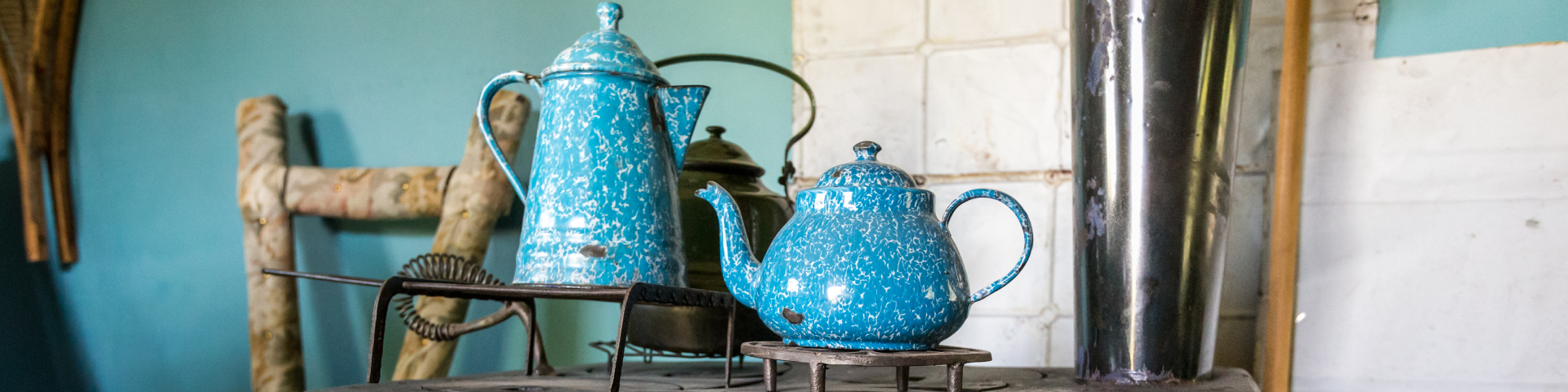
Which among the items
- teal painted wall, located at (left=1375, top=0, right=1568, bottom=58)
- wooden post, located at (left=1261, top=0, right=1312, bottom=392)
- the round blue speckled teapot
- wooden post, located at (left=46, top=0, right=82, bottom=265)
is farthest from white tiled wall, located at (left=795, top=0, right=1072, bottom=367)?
wooden post, located at (left=46, top=0, right=82, bottom=265)

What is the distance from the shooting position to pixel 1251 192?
1.03 m

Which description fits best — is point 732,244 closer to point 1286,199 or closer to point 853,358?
point 853,358

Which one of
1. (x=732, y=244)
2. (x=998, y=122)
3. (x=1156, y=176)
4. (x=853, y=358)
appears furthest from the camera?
(x=998, y=122)

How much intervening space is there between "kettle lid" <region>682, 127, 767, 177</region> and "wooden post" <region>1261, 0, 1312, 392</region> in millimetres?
531

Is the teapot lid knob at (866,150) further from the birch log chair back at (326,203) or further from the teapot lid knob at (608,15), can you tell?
the birch log chair back at (326,203)

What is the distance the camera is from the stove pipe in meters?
0.80

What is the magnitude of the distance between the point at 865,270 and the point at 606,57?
0.29 m

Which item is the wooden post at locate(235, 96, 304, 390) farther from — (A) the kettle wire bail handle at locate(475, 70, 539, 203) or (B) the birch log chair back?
(A) the kettle wire bail handle at locate(475, 70, 539, 203)

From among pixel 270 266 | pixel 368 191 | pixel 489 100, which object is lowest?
pixel 270 266

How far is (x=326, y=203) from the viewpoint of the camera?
135cm

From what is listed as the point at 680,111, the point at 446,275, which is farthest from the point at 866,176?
the point at 446,275

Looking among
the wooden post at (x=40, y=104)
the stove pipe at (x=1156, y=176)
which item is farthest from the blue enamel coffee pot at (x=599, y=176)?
the wooden post at (x=40, y=104)

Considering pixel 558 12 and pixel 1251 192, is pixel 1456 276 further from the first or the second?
pixel 558 12

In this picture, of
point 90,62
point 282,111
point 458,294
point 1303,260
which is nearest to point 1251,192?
point 1303,260
